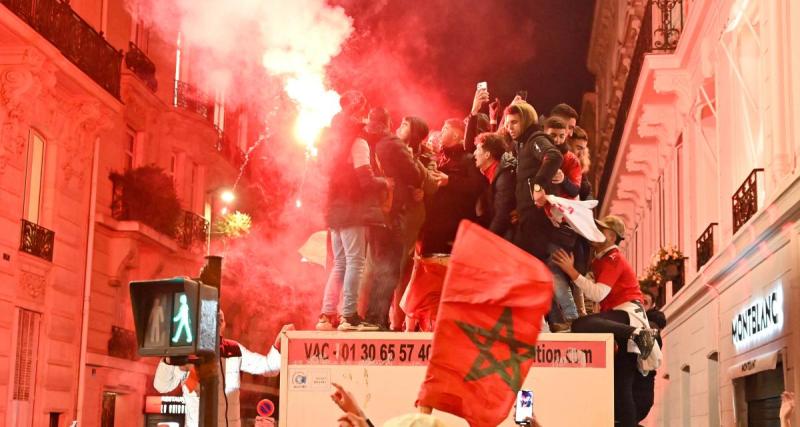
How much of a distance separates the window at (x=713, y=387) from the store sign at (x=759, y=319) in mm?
1993

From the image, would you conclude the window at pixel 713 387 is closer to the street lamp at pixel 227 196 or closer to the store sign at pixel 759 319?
the store sign at pixel 759 319

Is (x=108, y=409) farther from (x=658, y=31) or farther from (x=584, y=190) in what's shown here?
(x=584, y=190)

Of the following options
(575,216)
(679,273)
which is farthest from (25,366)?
(575,216)

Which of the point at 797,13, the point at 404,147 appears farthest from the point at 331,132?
the point at 797,13

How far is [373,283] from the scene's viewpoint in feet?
28.7

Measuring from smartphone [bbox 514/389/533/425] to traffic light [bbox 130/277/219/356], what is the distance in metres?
1.79

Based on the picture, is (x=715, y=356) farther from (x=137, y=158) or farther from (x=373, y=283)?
(x=137, y=158)

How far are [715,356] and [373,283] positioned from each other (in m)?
10.5

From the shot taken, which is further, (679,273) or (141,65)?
(141,65)

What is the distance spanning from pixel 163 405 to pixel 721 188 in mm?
16173

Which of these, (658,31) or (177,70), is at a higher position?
(177,70)

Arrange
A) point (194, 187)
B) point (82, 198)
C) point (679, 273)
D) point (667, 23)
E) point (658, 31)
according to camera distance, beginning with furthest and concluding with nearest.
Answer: point (194, 187)
point (82, 198)
point (658, 31)
point (667, 23)
point (679, 273)

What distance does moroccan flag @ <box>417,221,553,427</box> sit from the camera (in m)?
4.82

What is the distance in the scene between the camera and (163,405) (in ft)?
96.7
